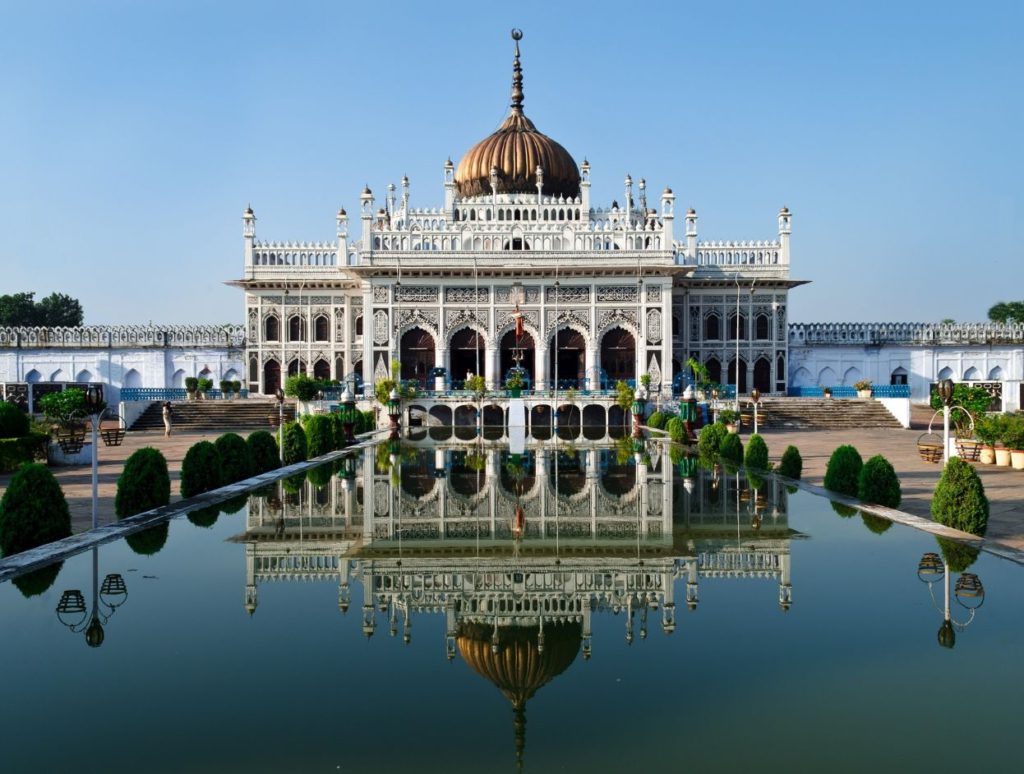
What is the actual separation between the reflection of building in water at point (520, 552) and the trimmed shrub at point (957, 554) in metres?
1.14

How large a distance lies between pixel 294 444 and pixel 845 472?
Result: 8.15 metres

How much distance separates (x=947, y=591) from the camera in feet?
17.7

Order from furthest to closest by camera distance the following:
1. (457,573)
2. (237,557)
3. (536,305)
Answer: (536,305), (237,557), (457,573)

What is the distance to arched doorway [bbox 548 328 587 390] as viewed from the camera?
98.1ft

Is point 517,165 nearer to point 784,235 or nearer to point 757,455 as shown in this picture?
point 784,235

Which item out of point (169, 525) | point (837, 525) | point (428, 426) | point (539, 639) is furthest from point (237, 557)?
point (428, 426)

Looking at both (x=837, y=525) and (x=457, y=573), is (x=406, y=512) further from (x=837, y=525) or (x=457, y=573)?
(x=837, y=525)

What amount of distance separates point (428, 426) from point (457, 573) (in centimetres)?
2010

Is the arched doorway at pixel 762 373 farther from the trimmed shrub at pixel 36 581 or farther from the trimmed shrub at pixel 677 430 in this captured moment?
the trimmed shrub at pixel 36 581

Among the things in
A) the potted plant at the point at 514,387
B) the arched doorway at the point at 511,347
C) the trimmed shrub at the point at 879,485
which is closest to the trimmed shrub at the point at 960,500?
the trimmed shrub at the point at 879,485

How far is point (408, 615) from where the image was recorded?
4965mm

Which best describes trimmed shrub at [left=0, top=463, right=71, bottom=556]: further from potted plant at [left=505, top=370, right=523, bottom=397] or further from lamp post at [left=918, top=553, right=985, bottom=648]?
potted plant at [left=505, top=370, right=523, bottom=397]

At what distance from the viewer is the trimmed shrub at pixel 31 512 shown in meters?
6.47

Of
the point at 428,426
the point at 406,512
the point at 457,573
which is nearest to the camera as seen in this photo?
the point at 457,573
